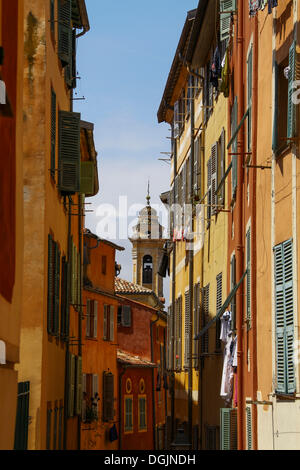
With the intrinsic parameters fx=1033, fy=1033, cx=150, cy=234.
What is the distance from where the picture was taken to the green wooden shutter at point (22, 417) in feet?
52.1

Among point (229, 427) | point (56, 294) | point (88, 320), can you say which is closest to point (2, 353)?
point (56, 294)

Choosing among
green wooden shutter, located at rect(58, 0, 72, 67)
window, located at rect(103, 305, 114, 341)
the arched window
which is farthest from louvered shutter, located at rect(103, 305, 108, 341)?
the arched window

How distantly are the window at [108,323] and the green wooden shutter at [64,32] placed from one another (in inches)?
668

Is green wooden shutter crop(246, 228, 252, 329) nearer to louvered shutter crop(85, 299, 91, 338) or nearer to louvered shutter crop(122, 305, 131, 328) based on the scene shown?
louvered shutter crop(85, 299, 91, 338)

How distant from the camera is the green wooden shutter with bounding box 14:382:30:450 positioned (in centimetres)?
1589

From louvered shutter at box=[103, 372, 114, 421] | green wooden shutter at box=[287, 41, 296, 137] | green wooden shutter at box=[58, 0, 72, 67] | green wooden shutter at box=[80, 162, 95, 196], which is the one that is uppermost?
green wooden shutter at box=[58, 0, 72, 67]

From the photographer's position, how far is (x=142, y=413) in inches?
1873

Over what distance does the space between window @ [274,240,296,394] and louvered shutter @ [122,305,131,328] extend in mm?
35840

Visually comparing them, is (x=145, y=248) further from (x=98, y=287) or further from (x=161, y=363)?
(x=98, y=287)

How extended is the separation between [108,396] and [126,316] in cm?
1308

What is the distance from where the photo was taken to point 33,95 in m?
18.0

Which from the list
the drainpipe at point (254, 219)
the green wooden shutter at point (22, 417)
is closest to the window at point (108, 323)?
the green wooden shutter at point (22, 417)

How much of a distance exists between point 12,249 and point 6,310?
0.94 m

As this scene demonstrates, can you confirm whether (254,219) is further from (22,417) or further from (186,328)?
(186,328)
